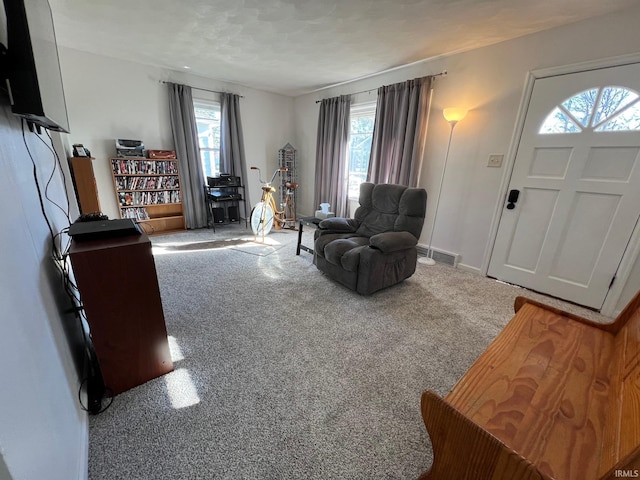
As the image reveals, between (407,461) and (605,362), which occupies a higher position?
(605,362)

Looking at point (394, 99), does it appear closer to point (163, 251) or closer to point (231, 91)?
point (231, 91)

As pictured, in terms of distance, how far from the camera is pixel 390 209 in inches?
107

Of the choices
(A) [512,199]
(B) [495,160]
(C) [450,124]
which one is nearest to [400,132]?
(C) [450,124]

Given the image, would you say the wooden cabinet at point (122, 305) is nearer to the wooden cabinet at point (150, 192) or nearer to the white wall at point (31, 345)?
the white wall at point (31, 345)

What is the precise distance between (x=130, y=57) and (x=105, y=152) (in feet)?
4.22

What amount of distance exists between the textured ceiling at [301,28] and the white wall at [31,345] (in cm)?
185

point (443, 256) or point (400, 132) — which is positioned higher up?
point (400, 132)

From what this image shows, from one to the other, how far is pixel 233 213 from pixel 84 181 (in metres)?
2.06

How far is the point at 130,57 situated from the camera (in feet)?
10.9

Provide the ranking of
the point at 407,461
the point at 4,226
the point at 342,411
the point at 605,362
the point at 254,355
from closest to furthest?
the point at 4,226 < the point at 605,362 < the point at 407,461 < the point at 342,411 < the point at 254,355

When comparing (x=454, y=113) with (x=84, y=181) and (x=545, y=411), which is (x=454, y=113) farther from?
(x=84, y=181)

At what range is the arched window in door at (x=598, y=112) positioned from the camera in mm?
1947

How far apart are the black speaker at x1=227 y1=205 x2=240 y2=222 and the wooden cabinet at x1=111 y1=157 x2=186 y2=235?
74 centimetres

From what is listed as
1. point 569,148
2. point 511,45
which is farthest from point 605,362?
point 511,45
